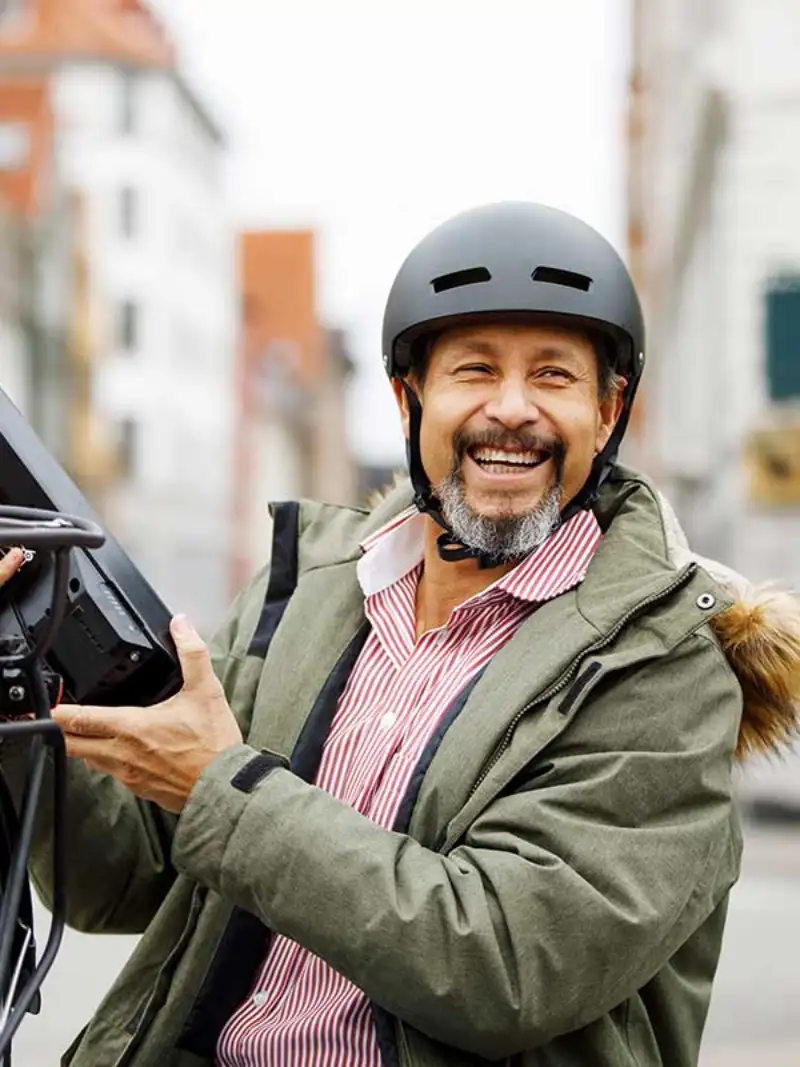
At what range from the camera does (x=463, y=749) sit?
2.32 m

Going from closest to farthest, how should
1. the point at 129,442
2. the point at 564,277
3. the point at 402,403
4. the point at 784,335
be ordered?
the point at 564,277 < the point at 402,403 < the point at 784,335 < the point at 129,442

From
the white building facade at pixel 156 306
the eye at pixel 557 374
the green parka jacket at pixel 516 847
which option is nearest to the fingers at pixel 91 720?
the green parka jacket at pixel 516 847

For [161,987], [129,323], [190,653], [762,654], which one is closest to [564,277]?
[762,654]

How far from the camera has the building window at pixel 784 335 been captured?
742 inches

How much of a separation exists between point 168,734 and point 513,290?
2.87 feet

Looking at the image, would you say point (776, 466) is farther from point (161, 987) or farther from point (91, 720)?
point (91, 720)

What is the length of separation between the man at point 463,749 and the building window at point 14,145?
166ft

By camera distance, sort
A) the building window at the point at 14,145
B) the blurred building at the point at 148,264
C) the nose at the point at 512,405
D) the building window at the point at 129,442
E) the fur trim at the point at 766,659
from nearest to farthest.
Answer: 1. the fur trim at the point at 766,659
2. the nose at the point at 512,405
3. the building window at the point at 14,145
4. the building window at the point at 129,442
5. the blurred building at the point at 148,264

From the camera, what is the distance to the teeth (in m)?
2.64

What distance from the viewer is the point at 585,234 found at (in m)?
2.86

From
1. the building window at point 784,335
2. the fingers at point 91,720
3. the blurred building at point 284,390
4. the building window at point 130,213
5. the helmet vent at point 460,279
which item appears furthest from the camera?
the blurred building at point 284,390

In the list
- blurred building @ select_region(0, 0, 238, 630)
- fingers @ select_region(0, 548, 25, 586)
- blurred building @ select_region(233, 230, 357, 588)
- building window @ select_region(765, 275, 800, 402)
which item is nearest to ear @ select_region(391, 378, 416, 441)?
fingers @ select_region(0, 548, 25, 586)

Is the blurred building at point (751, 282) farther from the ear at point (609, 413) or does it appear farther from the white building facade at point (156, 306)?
the white building facade at point (156, 306)

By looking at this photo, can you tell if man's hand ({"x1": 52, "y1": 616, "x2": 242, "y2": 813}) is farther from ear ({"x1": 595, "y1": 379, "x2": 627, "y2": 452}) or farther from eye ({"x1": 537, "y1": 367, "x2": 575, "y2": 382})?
ear ({"x1": 595, "y1": 379, "x2": 627, "y2": 452})
